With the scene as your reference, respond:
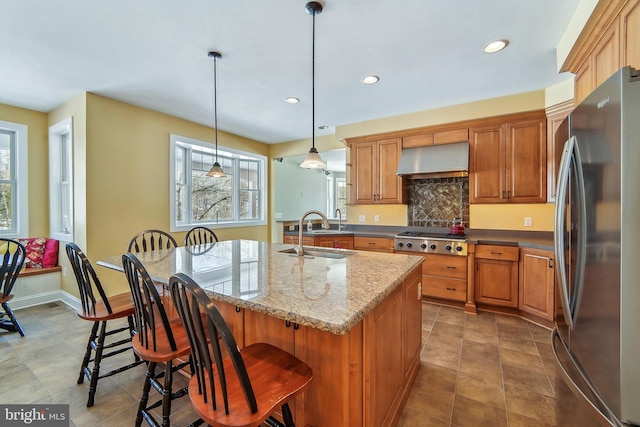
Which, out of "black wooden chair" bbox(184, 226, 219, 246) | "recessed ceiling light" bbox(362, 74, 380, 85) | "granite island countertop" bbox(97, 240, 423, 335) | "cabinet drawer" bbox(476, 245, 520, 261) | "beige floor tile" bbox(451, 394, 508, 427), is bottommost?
"beige floor tile" bbox(451, 394, 508, 427)

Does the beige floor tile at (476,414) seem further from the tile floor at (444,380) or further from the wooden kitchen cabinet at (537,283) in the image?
the wooden kitchen cabinet at (537,283)

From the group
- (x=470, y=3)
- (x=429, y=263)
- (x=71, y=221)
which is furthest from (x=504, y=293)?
(x=71, y=221)

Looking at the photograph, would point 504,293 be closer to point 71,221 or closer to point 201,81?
point 201,81

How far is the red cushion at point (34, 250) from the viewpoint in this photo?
3.61m

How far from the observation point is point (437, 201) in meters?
4.05

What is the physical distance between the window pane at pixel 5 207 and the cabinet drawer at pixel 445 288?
215 inches

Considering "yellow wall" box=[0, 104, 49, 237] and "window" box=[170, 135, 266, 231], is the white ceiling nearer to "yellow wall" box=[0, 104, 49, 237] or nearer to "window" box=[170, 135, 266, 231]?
"yellow wall" box=[0, 104, 49, 237]

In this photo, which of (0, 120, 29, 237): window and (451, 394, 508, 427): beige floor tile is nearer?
(451, 394, 508, 427): beige floor tile

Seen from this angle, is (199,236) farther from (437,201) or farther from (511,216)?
(511,216)

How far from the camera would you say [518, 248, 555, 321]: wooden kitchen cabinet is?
9.07 feet

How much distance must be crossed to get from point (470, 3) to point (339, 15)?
34.5 inches

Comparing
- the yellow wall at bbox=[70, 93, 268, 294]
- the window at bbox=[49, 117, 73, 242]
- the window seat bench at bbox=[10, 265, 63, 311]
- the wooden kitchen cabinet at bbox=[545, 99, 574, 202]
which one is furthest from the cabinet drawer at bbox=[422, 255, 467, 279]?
the window seat bench at bbox=[10, 265, 63, 311]

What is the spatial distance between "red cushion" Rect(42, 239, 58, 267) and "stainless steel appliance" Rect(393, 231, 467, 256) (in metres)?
4.64

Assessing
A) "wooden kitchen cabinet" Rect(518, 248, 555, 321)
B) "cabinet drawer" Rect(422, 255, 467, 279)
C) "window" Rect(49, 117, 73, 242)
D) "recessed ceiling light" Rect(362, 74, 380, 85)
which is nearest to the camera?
"wooden kitchen cabinet" Rect(518, 248, 555, 321)
